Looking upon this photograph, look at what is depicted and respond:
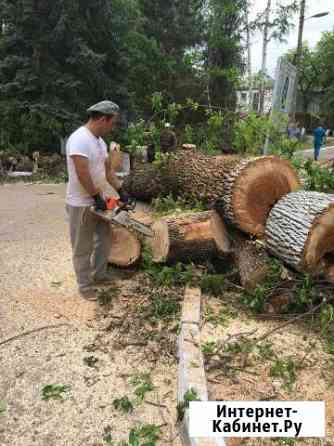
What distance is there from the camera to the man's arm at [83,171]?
297 cm

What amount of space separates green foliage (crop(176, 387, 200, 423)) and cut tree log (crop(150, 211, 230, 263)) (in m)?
1.64

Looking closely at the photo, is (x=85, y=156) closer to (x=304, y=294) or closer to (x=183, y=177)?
(x=183, y=177)

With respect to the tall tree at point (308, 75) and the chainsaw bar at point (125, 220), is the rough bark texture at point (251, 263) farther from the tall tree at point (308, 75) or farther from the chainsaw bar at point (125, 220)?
the tall tree at point (308, 75)

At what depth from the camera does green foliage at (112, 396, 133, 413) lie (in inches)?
83.7

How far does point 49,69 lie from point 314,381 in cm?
1147

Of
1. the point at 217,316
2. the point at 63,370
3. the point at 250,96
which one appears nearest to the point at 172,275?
the point at 217,316

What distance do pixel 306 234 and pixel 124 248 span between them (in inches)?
71.8

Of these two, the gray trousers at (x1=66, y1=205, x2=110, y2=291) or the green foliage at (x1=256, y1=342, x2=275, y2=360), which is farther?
the gray trousers at (x1=66, y1=205, x2=110, y2=291)

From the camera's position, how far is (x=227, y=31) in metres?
15.4

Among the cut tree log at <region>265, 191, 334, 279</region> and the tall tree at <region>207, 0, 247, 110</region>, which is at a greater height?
the tall tree at <region>207, 0, 247, 110</region>

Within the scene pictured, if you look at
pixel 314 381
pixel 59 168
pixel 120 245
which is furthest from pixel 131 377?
pixel 59 168

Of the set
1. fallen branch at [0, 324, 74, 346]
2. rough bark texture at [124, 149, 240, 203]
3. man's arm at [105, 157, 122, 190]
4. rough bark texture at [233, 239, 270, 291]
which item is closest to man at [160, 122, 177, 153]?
rough bark texture at [124, 149, 240, 203]

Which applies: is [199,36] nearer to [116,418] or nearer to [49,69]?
[49,69]

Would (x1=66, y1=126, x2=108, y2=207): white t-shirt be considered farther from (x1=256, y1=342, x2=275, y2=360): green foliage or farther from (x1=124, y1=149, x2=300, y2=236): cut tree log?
(x1=256, y1=342, x2=275, y2=360): green foliage
